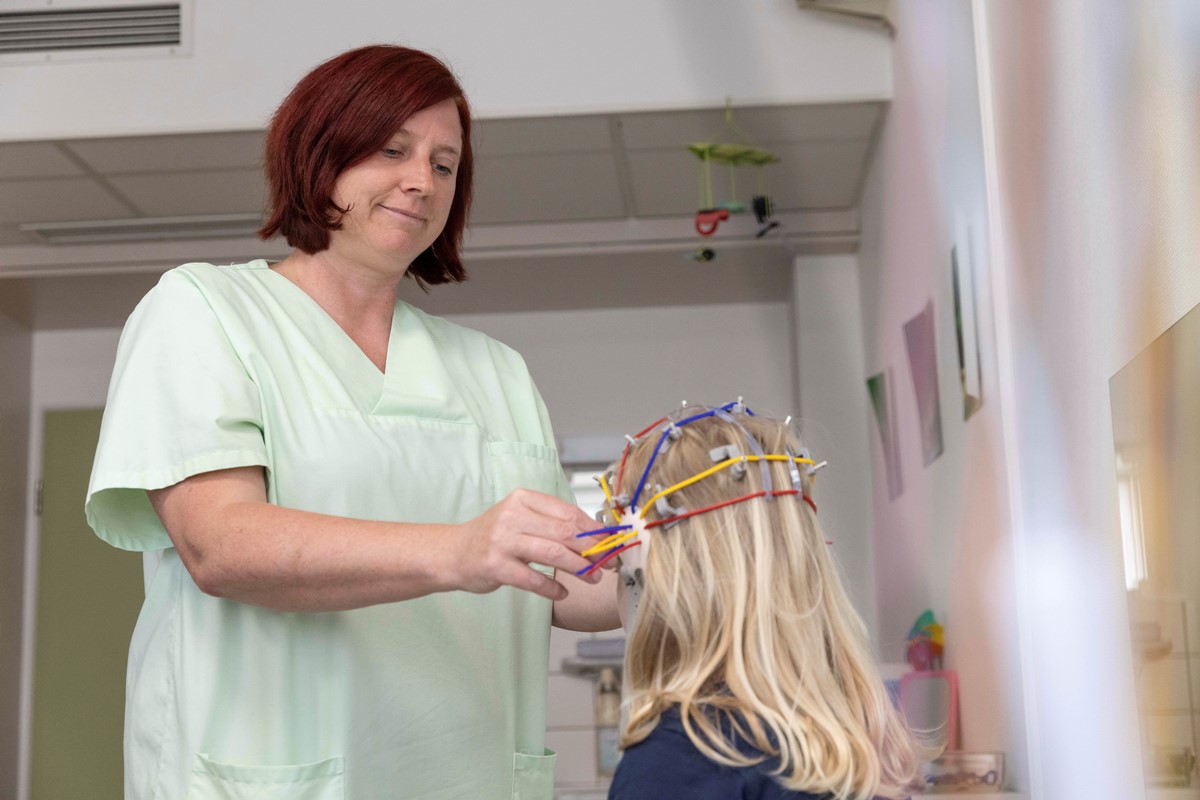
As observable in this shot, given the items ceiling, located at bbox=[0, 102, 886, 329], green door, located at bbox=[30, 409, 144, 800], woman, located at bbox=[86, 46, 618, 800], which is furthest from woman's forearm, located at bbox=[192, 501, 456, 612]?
green door, located at bbox=[30, 409, 144, 800]

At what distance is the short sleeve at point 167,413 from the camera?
0.90 metres

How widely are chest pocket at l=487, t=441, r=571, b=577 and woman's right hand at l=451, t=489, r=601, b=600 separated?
1.00 ft

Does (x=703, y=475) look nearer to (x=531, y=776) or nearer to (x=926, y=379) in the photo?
(x=531, y=776)

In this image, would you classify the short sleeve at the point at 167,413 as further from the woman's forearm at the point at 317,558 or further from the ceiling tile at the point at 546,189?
the ceiling tile at the point at 546,189

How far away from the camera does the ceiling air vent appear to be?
8.91 ft

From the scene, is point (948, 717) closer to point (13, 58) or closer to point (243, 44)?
point (243, 44)

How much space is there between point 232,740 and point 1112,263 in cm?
90

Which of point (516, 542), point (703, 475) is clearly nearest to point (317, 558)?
point (516, 542)

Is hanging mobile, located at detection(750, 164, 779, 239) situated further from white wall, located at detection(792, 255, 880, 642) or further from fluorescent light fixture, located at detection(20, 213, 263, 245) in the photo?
fluorescent light fixture, located at detection(20, 213, 263, 245)

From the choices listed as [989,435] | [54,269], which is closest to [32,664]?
[54,269]

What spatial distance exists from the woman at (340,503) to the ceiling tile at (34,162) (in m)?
1.89

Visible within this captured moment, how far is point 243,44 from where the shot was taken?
271 centimetres

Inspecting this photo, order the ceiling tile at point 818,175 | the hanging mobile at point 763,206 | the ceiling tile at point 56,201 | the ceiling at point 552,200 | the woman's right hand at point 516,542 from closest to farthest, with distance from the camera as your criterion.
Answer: the woman's right hand at point 516,542, the ceiling at point 552,200, the ceiling tile at point 818,175, the ceiling tile at point 56,201, the hanging mobile at point 763,206

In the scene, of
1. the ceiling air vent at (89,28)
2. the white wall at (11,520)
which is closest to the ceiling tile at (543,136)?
the ceiling air vent at (89,28)
